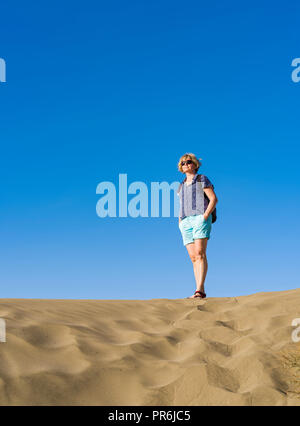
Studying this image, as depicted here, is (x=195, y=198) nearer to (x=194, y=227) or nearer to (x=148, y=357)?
(x=194, y=227)

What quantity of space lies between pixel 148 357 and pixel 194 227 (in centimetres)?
321

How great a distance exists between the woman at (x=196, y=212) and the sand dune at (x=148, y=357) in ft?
4.62

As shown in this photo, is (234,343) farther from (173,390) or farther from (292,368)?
(173,390)

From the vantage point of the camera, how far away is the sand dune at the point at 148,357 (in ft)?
9.80

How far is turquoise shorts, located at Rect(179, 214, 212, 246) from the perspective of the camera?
6.51m

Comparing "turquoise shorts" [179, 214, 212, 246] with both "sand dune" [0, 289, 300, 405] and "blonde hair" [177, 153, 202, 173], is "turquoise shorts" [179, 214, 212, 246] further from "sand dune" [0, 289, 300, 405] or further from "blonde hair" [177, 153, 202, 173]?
"sand dune" [0, 289, 300, 405]

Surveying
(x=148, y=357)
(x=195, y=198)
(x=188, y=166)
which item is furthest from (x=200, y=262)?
(x=148, y=357)

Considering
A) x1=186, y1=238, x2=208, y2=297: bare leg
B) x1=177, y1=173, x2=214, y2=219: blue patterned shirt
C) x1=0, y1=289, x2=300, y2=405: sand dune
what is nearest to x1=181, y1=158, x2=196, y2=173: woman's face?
x1=177, y1=173, x2=214, y2=219: blue patterned shirt

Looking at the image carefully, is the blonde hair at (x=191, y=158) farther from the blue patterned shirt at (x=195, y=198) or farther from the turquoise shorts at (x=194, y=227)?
the turquoise shorts at (x=194, y=227)

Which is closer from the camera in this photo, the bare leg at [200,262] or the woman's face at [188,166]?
the bare leg at [200,262]

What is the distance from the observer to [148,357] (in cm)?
365

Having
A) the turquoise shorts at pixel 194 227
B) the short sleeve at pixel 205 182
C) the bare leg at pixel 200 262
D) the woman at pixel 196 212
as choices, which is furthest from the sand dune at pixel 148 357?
the short sleeve at pixel 205 182
